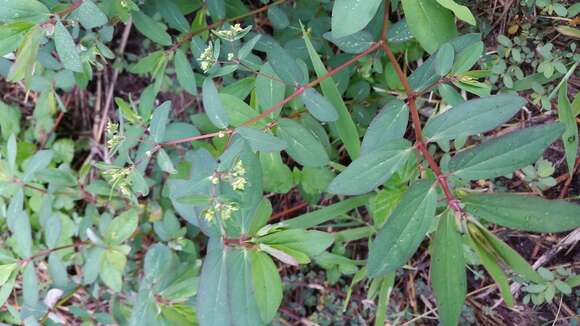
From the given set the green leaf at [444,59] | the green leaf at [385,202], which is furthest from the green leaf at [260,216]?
the green leaf at [444,59]

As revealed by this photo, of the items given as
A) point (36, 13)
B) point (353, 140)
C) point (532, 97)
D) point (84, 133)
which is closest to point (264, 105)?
point (353, 140)

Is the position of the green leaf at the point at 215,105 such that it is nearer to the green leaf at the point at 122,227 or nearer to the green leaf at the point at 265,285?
the green leaf at the point at 265,285

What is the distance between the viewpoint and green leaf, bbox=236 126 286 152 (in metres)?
1.45

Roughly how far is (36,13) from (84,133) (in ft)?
4.74

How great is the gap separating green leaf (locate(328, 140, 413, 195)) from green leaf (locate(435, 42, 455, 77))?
28 cm

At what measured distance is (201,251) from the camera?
2512 millimetres

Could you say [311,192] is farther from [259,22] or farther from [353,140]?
[259,22]

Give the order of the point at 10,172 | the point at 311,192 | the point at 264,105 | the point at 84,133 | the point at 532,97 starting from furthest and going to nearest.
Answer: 1. the point at 84,133
2. the point at 10,172
3. the point at 311,192
4. the point at 532,97
5. the point at 264,105

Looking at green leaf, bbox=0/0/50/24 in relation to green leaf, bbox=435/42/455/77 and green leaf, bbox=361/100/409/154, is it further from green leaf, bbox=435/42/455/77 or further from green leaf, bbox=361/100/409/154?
green leaf, bbox=435/42/455/77

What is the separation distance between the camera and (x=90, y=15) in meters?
1.50

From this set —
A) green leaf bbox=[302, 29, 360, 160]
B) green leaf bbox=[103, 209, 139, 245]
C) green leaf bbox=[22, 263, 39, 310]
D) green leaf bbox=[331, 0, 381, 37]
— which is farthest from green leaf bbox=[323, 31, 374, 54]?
green leaf bbox=[22, 263, 39, 310]

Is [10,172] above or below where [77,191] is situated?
above

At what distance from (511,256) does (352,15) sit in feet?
2.43

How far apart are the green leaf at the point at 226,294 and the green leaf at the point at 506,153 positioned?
0.66 m
